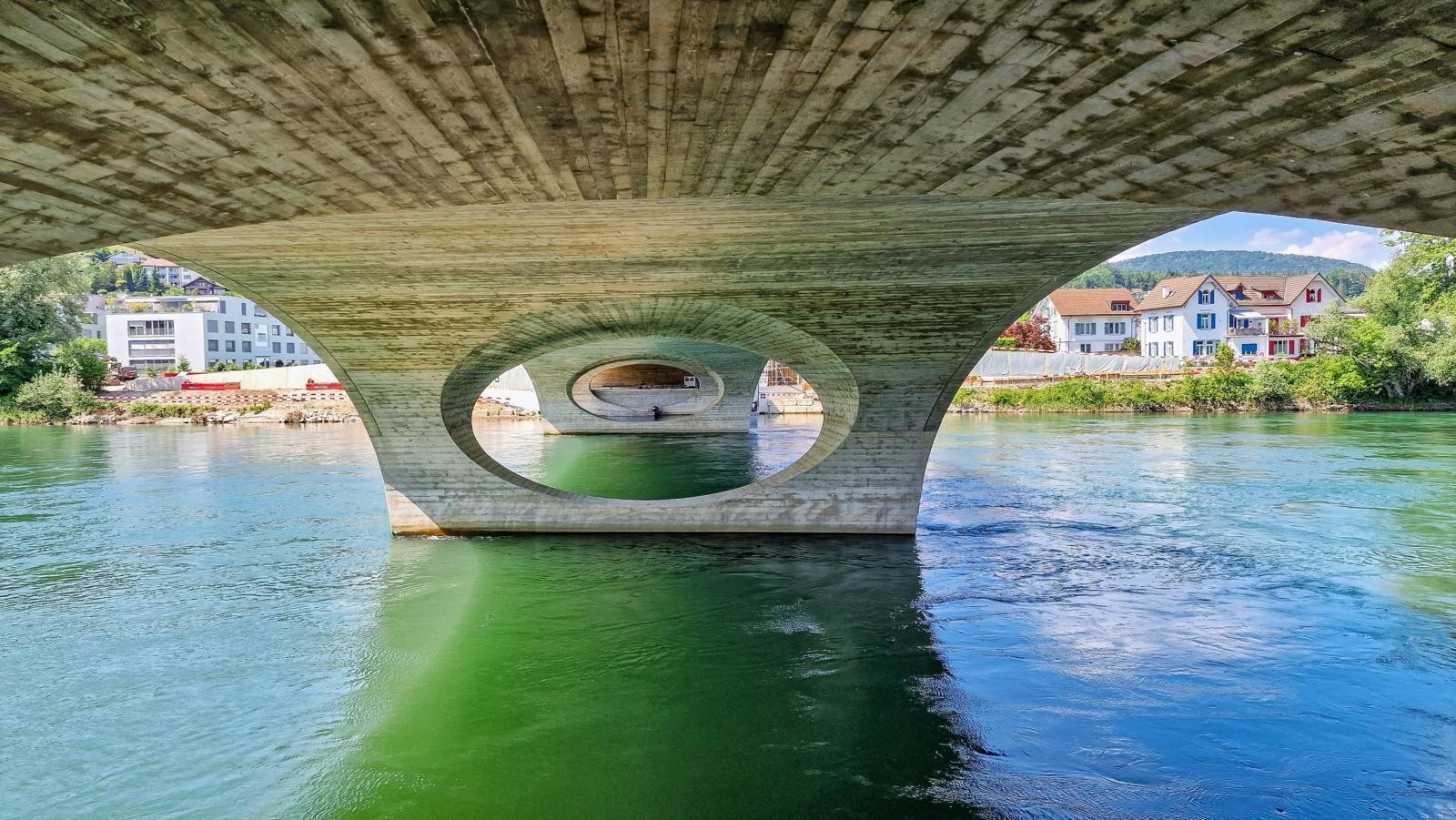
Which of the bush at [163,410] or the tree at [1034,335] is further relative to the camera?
the tree at [1034,335]

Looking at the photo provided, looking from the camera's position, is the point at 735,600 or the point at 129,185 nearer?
the point at 129,185

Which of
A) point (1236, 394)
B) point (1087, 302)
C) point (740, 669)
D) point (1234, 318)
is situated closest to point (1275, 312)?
point (1234, 318)

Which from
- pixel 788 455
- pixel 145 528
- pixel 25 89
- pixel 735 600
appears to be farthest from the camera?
pixel 788 455

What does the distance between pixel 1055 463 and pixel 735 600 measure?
16216mm

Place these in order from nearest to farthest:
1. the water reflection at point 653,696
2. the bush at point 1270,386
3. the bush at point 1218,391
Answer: the water reflection at point 653,696 → the bush at point 1270,386 → the bush at point 1218,391

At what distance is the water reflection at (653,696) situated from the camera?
5918 mm

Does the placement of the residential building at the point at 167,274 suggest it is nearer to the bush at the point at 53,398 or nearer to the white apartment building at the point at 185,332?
the white apartment building at the point at 185,332

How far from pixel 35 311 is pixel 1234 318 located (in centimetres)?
6873

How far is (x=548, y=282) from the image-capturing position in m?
10.8

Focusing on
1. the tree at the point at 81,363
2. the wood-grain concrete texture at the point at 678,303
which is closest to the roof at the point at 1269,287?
the wood-grain concrete texture at the point at 678,303

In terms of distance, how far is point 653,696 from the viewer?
301 inches

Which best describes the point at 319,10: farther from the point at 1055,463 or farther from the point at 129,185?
the point at 1055,463

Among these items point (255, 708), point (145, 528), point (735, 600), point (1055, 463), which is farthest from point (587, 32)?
point (1055, 463)

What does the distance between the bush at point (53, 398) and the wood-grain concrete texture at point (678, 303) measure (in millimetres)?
39002
